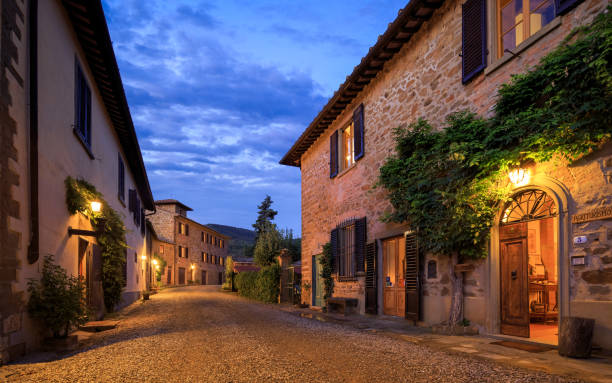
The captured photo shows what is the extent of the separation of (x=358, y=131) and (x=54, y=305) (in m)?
8.14

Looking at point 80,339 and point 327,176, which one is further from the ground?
point 327,176

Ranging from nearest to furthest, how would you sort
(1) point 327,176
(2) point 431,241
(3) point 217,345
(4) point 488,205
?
(3) point 217,345, (4) point 488,205, (2) point 431,241, (1) point 327,176

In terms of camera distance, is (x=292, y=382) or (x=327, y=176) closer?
(x=292, y=382)

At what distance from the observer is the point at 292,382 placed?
3.79 m

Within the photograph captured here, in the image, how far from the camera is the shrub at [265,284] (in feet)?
55.1

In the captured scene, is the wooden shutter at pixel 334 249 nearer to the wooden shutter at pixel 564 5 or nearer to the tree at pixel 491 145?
the tree at pixel 491 145

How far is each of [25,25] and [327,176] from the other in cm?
957

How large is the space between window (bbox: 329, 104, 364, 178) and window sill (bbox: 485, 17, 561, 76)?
4.74m

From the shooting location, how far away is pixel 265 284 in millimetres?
17391

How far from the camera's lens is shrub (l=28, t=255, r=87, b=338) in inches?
203

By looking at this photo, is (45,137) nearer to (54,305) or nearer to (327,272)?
(54,305)

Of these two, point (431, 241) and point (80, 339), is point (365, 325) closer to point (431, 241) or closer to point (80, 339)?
point (431, 241)

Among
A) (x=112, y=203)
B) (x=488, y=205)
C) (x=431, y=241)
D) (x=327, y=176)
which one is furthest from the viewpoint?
(x=327, y=176)

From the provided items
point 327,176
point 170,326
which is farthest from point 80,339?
point 327,176
